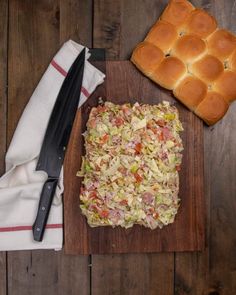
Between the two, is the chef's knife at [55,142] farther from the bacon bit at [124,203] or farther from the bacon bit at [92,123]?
the bacon bit at [124,203]

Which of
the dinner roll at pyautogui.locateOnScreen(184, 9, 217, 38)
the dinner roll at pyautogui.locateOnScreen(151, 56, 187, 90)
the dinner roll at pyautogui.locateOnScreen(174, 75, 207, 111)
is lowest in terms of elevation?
the dinner roll at pyautogui.locateOnScreen(174, 75, 207, 111)

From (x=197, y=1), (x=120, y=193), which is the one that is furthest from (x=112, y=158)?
(x=197, y=1)

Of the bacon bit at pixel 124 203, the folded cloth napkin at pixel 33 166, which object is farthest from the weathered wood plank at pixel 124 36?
the bacon bit at pixel 124 203

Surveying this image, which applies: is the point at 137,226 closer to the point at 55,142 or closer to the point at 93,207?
the point at 93,207

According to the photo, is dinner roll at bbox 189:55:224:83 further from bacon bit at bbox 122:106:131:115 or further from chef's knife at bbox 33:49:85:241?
chef's knife at bbox 33:49:85:241

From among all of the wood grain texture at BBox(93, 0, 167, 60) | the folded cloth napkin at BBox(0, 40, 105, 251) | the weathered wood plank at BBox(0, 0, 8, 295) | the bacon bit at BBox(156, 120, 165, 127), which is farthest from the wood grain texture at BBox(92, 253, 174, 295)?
the wood grain texture at BBox(93, 0, 167, 60)
